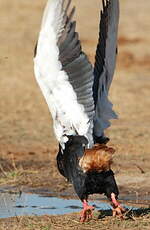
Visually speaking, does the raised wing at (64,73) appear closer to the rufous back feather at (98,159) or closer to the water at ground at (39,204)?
the rufous back feather at (98,159)

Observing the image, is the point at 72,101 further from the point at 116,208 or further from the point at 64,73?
the point at 116,208

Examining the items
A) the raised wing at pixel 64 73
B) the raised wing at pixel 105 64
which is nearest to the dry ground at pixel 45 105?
the raised wing at pixel 64 73

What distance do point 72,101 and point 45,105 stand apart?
414 inches

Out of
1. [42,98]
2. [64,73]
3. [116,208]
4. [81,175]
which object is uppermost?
[64,73]

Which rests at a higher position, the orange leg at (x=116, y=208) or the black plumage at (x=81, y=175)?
the black plumage at (x=81, y=175)

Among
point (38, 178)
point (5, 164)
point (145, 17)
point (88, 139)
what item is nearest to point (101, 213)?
point (88, 139)

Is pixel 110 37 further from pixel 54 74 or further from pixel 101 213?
pixel 101 213

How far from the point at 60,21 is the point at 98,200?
2.80 metres

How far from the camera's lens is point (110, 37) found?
8648 millimetres

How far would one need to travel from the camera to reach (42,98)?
18.9m

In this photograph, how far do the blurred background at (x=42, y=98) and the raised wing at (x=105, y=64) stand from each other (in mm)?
1184

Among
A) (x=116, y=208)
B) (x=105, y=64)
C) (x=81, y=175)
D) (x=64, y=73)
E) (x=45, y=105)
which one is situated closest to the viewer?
(x=64, y=73)

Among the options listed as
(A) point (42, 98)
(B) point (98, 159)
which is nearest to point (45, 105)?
(A) point (42, 98)

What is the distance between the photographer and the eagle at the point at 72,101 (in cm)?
770
